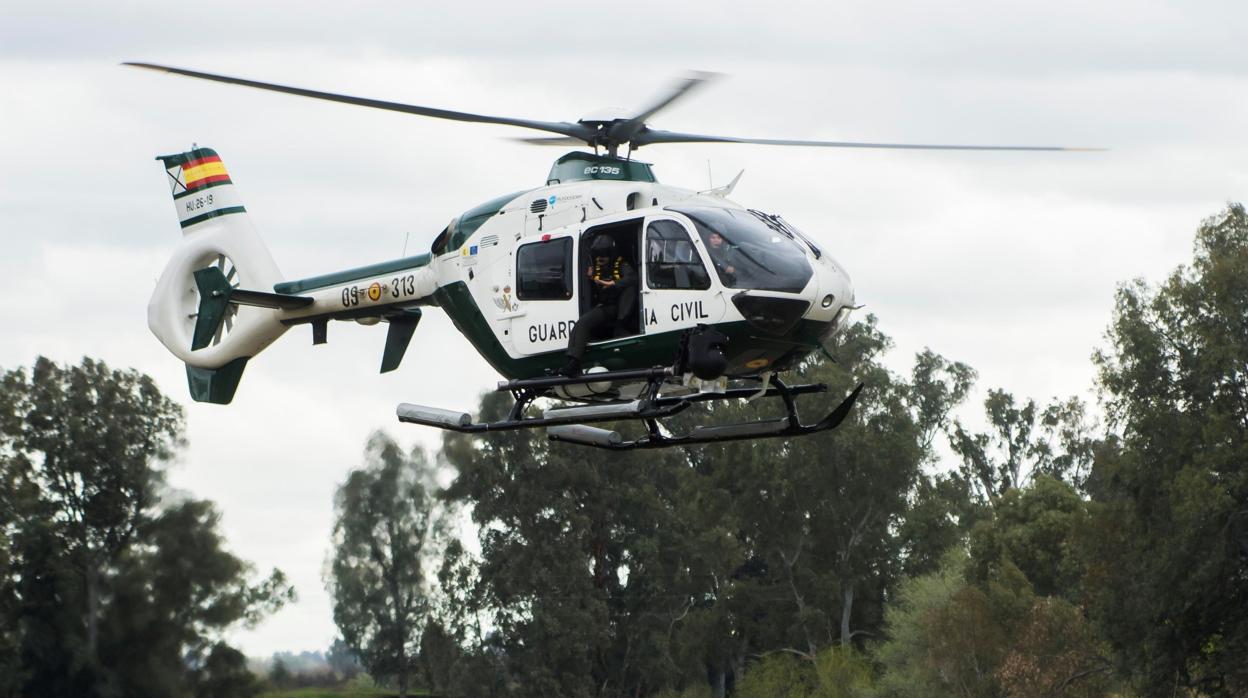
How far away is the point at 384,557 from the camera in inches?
2101

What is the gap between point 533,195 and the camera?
61.4 feet

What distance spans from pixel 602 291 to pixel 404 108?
2526 millimetres

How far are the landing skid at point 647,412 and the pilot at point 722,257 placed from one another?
3.17ft

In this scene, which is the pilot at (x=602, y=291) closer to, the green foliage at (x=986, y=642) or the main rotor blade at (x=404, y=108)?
the main rotor blade at (x=404, y=108)

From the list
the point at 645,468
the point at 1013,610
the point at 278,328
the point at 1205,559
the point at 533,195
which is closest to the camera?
the point at 533,195

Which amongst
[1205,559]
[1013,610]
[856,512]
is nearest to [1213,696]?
[1205,559]

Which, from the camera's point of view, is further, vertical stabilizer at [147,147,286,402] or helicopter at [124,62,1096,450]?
vertical stabilizer at [147,147,286,402]

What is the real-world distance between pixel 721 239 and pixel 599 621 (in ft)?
122

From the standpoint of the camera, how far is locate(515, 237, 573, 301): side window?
17.9 meters

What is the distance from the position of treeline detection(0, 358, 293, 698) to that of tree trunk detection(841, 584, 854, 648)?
20172 millimetres

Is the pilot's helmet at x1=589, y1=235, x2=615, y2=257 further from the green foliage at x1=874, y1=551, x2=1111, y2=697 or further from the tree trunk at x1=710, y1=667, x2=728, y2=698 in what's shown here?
the tree trunk at x1=710, y1=667, x2=728, y2=698

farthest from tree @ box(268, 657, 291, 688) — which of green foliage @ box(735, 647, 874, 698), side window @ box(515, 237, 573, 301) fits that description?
side window @ box(515, 237, 573, 301)

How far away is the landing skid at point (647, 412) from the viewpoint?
17.2m

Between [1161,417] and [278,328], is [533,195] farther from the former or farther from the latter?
[1161,417]
